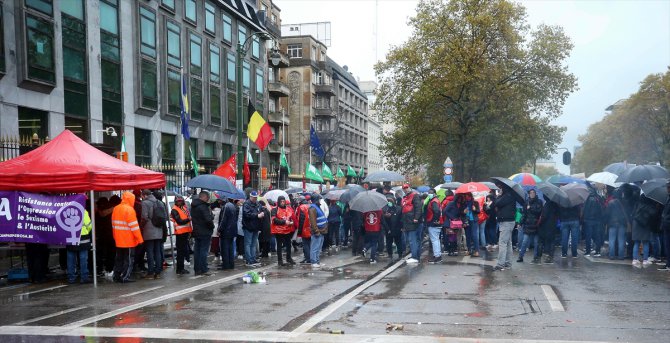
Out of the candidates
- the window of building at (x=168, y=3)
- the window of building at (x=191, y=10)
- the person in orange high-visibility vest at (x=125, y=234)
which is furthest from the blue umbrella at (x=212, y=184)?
Result: the window of building at (x=191, y=10)

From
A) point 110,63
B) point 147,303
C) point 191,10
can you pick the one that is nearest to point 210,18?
point 191,10

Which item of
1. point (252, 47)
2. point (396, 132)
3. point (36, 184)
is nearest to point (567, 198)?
point (36, 184)

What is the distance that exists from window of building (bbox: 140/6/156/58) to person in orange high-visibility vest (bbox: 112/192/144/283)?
1994 centimetres

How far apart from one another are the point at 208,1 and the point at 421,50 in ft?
46.1

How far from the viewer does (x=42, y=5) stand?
23078mm

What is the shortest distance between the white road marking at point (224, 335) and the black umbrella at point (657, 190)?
26.5 feet

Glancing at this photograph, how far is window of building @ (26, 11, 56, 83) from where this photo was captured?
22362 millimetres

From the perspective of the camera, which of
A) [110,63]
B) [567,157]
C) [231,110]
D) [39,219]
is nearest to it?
[39,219]

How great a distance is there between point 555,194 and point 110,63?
2118 centimetres

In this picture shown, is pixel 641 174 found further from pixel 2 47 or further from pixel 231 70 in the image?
pixel 231 70

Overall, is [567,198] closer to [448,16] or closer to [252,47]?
[448,16]

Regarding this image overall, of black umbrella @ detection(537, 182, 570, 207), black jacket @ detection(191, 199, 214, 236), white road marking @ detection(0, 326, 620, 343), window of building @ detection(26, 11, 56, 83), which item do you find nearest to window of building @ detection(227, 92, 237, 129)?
window of building @ detection(26, 11, 56, 83)

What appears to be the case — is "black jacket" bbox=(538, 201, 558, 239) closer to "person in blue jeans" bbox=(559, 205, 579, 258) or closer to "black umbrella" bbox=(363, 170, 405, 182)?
"person in blue jeans" bbox=(559, 205, 579, 258)

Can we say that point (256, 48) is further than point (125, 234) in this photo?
Yes
